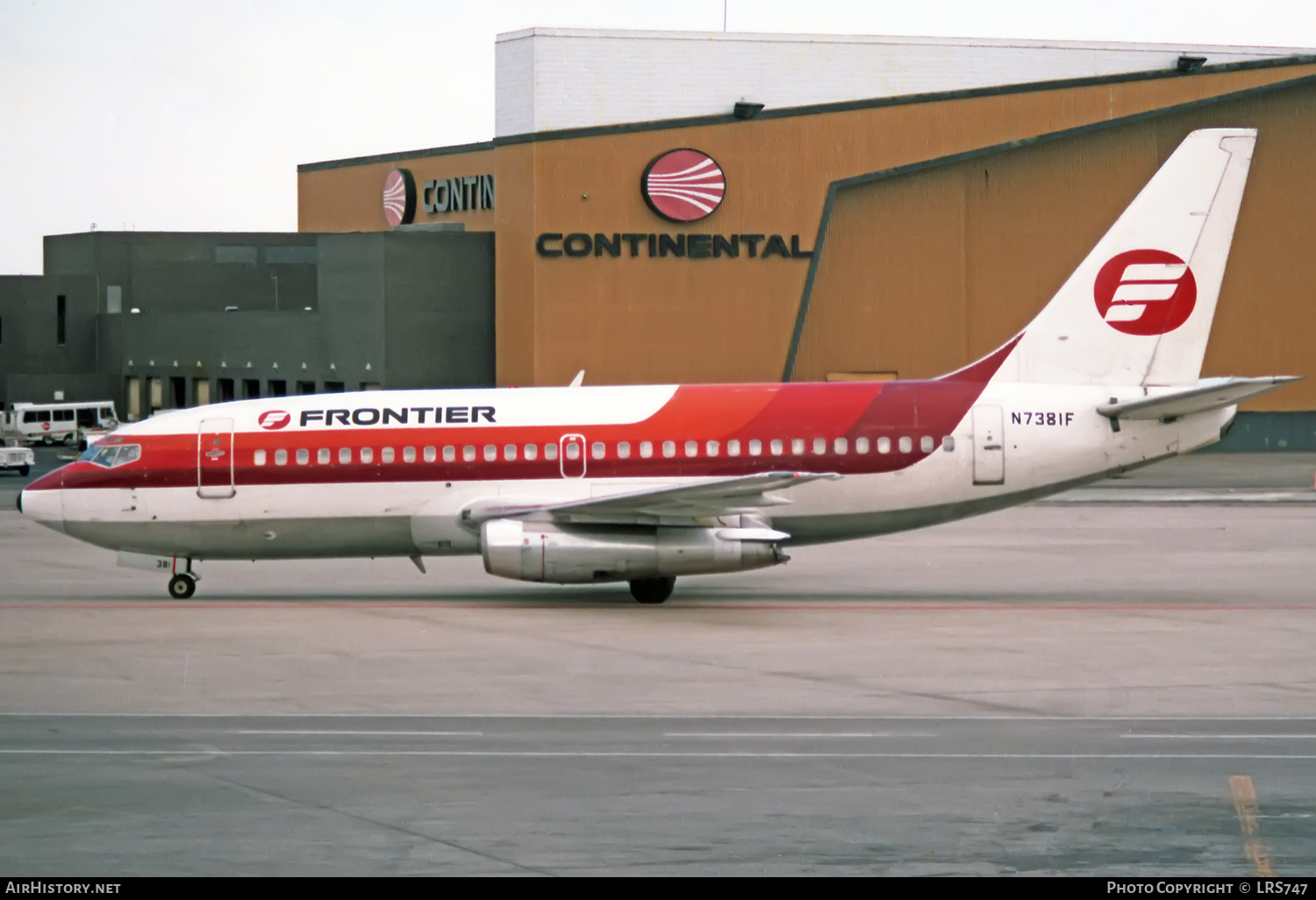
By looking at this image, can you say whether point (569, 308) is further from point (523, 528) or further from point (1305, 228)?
point (523, 528)

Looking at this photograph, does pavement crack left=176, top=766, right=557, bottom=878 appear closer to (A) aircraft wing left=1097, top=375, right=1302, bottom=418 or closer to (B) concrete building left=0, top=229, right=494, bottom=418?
(A) aircraft wing left=1097, top=375, right=1302, bottom=418

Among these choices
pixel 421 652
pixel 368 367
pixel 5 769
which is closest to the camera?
pixel 5 769

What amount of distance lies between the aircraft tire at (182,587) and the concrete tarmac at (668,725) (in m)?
0.51

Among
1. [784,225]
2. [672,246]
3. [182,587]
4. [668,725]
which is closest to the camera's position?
[668,725]

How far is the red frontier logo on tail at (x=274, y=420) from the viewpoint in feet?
98.9

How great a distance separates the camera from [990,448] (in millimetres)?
29547

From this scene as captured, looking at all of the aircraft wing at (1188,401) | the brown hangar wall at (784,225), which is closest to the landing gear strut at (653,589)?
the aircraft wing at (1188,401)

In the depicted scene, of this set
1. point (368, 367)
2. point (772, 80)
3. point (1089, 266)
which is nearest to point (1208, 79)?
point (772, 80)

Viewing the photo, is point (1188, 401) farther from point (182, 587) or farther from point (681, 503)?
point (182, 587)

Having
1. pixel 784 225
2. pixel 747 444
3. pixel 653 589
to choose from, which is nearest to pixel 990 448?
pixel 747 444

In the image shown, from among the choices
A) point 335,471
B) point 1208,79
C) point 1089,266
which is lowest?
point 335,471

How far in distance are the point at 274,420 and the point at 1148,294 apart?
49.8ft

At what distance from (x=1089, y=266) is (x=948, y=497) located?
15.6 ft

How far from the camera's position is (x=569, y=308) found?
69.9 m
